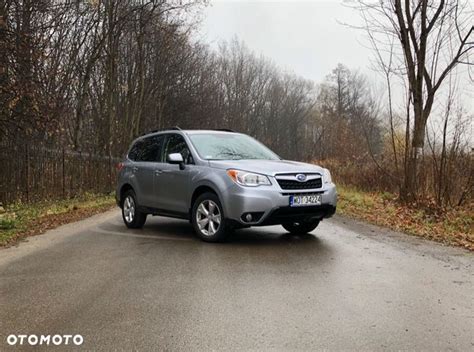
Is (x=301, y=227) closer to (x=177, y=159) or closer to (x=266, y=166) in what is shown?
(x=266, y=166)

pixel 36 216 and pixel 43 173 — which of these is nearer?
pixel 36 216

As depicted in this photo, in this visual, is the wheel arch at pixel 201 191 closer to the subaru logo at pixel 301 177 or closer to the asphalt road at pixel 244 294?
the asphalt road at pixel 244 294

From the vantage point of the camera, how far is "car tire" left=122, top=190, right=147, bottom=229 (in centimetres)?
961

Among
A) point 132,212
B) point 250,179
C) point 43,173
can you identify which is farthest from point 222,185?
point 43,173

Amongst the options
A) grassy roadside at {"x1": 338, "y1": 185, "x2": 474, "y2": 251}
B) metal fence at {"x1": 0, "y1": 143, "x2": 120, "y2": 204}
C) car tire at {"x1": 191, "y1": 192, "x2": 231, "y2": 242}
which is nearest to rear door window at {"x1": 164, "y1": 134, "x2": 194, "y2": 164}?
car tire at {"x1": 191, "y1": 192, "x2": 231, "y2": 242}

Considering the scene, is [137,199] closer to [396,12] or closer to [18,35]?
[18,35]

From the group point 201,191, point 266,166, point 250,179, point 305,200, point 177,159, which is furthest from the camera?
point 177,159

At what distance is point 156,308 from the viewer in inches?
175

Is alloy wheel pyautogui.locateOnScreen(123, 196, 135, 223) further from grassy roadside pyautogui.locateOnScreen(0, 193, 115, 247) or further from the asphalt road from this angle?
the asphalt road

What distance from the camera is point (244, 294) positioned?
4855 millimetres

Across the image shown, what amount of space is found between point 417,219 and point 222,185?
5423 mm

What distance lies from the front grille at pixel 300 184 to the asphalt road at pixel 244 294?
887mm

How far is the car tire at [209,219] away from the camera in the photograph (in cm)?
745

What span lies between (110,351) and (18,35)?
34.1ft
